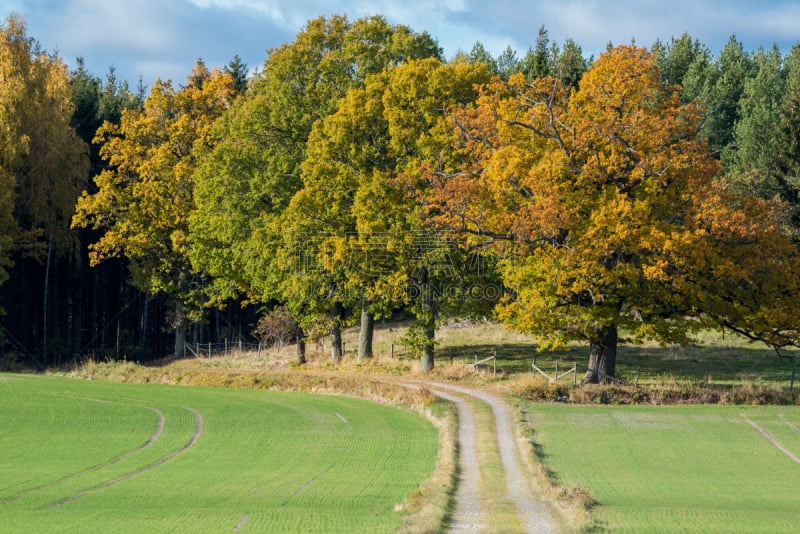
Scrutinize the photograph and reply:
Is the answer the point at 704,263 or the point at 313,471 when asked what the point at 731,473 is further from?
the point at 704,263

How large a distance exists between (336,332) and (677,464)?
1280 inches

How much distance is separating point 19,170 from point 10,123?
4833mm

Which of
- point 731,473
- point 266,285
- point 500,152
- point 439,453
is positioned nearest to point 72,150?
point 266,285

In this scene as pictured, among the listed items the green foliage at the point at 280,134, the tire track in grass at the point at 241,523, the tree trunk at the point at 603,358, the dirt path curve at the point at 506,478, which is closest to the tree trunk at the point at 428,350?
Result: the green foliage at the point at 280,134

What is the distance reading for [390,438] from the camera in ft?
101

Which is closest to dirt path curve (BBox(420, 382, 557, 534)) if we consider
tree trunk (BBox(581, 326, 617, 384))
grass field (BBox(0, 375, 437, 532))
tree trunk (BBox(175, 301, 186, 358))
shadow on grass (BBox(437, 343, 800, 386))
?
grass field (BBox(0, 375, 437, 532))

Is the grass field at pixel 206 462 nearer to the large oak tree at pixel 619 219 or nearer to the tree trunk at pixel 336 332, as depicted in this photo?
the large oak tree at pixel 619 219

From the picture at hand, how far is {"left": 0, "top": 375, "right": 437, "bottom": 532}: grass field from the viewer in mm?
18062

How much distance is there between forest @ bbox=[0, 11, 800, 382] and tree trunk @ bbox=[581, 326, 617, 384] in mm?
105

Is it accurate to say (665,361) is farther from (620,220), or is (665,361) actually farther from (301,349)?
(301,349)

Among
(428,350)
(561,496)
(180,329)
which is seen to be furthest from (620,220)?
(180,329)

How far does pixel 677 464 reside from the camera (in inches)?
1060

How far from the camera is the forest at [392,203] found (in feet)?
129

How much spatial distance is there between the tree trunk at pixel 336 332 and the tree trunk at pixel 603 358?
17552 mm
